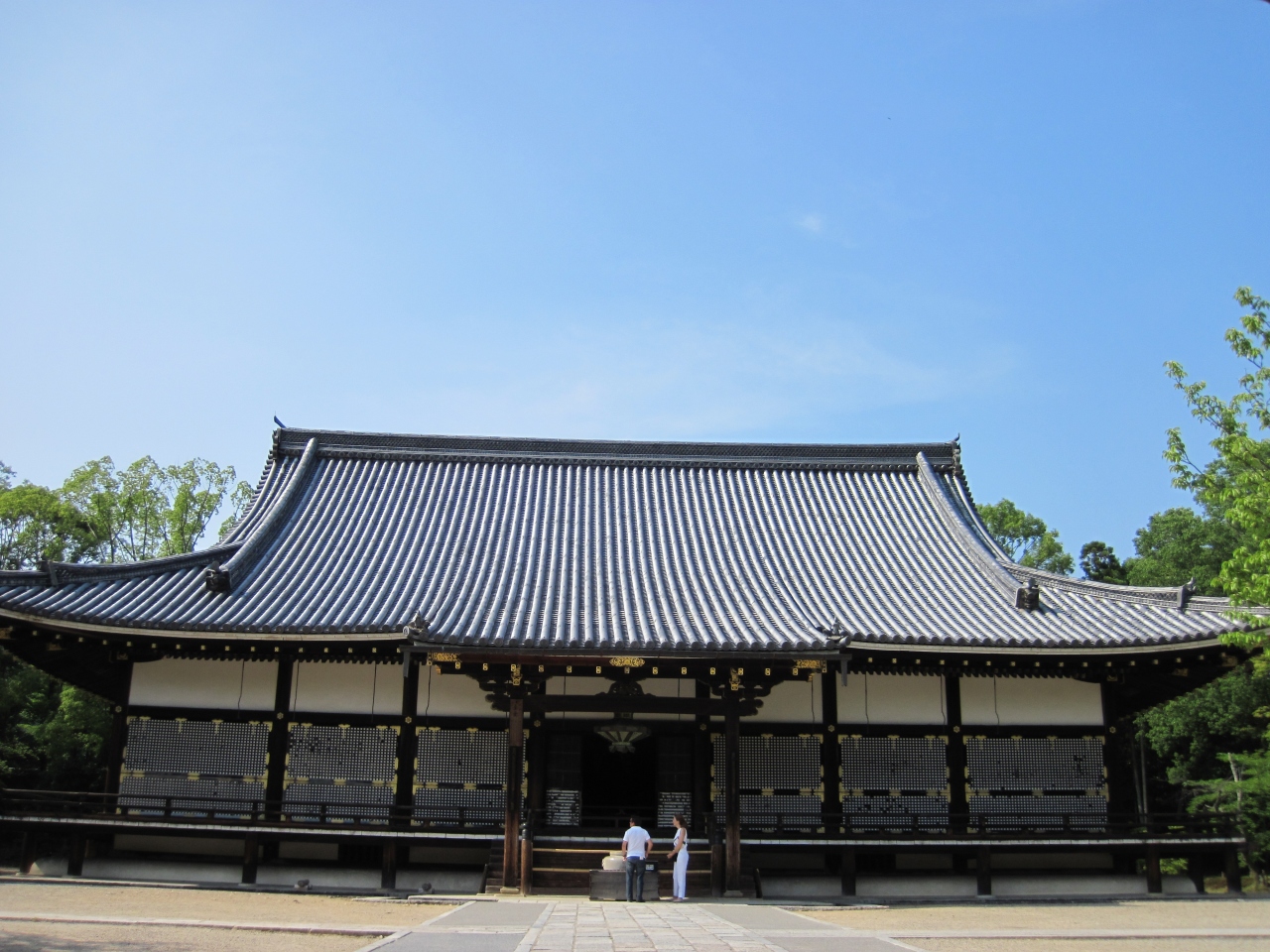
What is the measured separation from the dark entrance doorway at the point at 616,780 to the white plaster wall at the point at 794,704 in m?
2.03

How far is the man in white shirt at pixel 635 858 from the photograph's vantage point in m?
13.5

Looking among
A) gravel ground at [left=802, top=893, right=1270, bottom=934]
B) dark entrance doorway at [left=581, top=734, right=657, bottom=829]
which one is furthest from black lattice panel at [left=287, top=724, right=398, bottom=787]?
gravel ground at [left=802, top=893, right=1270, bottom=934]

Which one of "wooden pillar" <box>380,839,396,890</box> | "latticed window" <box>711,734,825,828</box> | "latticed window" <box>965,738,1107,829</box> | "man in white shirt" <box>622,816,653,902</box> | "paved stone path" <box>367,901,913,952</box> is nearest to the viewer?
"paved stone path" <box>367,901,913,952</box>

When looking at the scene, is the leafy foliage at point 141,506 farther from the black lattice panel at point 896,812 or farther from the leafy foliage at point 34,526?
the black lattice panel at point 896,812

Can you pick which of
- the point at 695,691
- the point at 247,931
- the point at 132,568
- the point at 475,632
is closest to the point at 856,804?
the point at 695,691

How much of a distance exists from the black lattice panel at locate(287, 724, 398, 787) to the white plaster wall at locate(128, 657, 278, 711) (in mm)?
879

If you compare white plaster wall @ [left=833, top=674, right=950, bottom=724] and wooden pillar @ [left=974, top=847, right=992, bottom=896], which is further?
white plaster wall @ [left=833, top=674, right=950, bottom=724]

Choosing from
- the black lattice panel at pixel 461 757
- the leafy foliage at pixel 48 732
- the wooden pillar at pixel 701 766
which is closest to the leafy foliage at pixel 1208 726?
the wooden pillar at pixel 701 766

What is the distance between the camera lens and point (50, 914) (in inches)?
453

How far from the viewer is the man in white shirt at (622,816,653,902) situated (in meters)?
13.5

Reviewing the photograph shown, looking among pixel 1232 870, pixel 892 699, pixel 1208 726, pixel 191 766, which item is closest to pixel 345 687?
pixel 191 766

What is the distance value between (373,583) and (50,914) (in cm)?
766

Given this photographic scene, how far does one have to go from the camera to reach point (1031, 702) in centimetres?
1722

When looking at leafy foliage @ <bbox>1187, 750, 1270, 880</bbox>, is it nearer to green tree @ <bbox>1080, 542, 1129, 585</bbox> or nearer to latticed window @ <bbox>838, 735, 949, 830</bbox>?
latticed window @ <bbox>838, 735, 949, 830</bbox>
